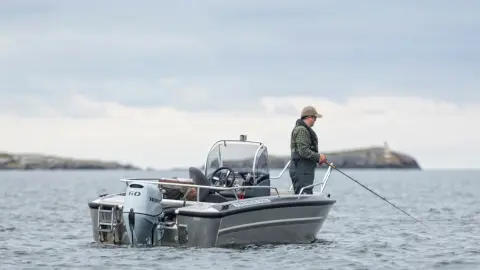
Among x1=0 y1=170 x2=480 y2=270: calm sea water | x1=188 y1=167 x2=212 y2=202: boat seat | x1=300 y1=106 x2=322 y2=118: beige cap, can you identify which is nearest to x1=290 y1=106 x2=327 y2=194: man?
x1=300 y1=106 x2=322 y2=118: beige cap

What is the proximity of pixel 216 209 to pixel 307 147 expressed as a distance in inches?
112

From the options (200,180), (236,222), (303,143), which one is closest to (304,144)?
(303,143)

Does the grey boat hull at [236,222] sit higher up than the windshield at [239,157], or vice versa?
the windshield at [239,157]

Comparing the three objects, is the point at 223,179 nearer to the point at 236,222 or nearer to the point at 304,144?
the point at 304,144

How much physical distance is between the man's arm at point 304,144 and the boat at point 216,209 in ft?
2.13

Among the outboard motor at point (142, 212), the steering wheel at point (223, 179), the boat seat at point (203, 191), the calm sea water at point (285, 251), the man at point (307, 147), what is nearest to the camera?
the calm sea water at point (285, 251)

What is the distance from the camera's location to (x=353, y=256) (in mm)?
17578

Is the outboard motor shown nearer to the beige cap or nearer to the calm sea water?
the calm sea water

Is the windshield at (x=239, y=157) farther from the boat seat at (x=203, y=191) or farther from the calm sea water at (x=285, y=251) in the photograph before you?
the calm sea water at (x=285, y=251)

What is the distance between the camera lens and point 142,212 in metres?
16.4

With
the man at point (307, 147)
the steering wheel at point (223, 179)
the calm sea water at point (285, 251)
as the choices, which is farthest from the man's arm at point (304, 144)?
the calm sea water at point (285, 251)

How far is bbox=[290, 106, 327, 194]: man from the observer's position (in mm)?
18734

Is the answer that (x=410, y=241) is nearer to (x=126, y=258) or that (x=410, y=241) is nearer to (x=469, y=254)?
(x=469, y=254)

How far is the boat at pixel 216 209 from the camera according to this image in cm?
1650
